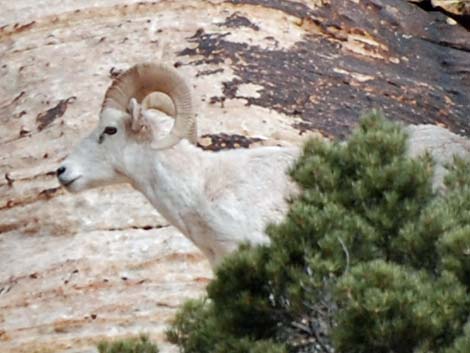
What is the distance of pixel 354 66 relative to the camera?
65.6 feet

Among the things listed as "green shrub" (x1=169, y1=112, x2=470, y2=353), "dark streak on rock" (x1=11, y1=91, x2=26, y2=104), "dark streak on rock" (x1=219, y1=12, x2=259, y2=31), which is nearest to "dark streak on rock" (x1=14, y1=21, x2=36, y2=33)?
"dark streak on rock" (x1=11, y1=91, x2=26, y2=104)

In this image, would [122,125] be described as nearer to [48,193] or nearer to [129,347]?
[129,347]

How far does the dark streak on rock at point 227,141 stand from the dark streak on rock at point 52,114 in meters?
1.69

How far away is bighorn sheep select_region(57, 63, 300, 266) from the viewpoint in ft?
46.8

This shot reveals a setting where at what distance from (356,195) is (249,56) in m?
7.48

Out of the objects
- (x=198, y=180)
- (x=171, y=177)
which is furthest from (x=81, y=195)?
(x=198, y=180)

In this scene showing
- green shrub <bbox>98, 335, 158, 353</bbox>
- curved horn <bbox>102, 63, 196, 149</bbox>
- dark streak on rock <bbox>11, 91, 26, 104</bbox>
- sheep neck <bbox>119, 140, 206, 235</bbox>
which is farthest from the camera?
dark streak on rock <bbox>11, 91, 26, 104</bbox>

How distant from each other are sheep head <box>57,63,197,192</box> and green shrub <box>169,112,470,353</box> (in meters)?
2.54

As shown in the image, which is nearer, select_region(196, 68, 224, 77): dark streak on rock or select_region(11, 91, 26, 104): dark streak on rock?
select_region(196, 68, 224, 77): dark streak on rock

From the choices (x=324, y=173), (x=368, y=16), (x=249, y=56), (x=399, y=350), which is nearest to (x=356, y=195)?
(x=324, y=173)

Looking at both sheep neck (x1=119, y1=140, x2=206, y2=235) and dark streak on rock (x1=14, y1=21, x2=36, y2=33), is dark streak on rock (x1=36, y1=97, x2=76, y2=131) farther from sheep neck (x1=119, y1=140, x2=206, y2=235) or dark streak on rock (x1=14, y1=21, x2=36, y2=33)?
sheep neck (x1=119, y1=140, x2=206, y2=235)

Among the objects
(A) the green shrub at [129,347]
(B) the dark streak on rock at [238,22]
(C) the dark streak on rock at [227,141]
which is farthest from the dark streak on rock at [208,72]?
(A) the green shrub at [129,347]

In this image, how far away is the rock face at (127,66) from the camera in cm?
1727

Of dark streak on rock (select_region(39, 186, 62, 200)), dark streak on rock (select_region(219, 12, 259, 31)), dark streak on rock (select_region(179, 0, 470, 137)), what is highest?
dark streak on rock (select_region(219, 12, 259, 31))
